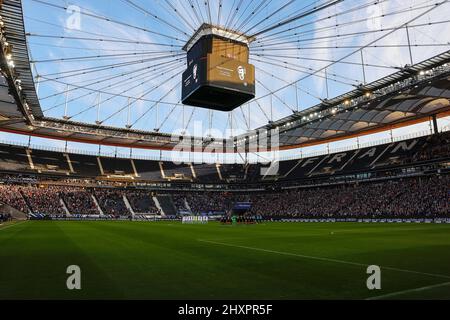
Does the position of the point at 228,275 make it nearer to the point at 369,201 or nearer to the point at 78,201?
the point at 369,201

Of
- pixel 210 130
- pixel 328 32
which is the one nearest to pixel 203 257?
pixel 328 32

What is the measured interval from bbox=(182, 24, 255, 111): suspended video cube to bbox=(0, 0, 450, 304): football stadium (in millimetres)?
93

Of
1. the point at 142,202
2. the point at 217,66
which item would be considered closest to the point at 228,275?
the point at 217,66

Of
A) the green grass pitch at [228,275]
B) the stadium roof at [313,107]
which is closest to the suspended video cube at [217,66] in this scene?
the green grass pitch at [228,275]

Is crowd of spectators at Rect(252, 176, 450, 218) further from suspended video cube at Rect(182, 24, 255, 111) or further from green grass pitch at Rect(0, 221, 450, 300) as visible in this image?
green grass pitch at Rect(0, 221, 450, 300)

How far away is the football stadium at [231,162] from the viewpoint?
9.02 metres

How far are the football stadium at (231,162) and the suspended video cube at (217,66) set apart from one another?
9 cm

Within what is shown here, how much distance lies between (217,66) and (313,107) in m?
30.8

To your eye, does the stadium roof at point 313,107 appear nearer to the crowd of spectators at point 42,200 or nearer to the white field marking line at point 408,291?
the crowd of spectators at point 42,200

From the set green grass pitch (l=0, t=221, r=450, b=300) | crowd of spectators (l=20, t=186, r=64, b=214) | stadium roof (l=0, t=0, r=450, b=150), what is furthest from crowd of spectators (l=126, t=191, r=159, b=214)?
green grass pitch (l=0, t=221, r=450, b=300)

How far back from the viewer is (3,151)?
6775cm

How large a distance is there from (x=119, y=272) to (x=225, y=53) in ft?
47.9

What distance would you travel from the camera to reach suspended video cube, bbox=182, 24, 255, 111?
19594 millimetres
